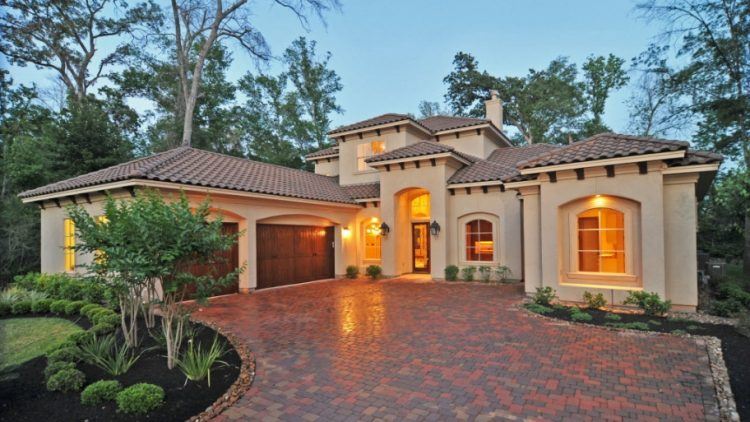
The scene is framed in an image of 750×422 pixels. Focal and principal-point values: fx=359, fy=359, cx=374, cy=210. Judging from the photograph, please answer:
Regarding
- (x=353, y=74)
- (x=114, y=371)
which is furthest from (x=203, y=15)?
(x=114, y=371)

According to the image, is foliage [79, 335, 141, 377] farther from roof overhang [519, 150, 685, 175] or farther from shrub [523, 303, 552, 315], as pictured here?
roof overhang [519, 150, 685, 175]

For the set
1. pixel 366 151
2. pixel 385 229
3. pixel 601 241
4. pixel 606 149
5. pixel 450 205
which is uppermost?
pixel 366 151

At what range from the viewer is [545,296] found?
879 centimetres

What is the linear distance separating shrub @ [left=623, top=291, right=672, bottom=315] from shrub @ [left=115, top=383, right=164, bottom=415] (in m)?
8.95

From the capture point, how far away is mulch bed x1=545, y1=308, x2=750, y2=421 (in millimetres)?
4141

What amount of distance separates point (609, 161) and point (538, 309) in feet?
12.1

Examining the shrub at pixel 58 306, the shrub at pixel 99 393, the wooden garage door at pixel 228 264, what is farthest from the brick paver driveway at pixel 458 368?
the shrub at pixel 58 306

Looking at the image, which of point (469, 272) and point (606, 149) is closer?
point (606, 149)

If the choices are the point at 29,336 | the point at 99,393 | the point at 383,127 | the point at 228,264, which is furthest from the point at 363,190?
the point at 99,393

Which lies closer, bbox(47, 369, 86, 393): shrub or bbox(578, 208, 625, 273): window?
bbox(47, 369, 86, 393): shrub

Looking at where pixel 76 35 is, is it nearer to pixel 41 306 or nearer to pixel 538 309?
pixel 41 306

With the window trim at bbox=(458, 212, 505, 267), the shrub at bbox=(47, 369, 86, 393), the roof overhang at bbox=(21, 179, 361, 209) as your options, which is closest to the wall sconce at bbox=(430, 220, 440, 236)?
the window trim at bbox=(458, 212, 505, 267)

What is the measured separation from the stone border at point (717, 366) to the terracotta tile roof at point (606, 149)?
371 cm

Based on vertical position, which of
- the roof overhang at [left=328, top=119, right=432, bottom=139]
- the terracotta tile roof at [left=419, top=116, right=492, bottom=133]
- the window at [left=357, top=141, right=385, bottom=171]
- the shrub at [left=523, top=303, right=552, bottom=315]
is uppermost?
the terracotta tile roof at [left=419, top=116, right=492, bottom=133]
